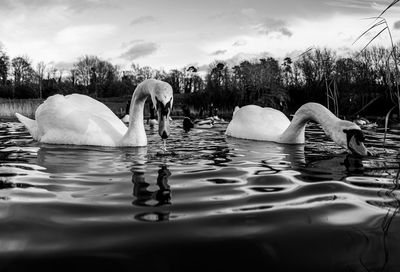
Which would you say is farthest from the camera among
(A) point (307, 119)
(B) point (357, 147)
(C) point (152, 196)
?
(A) point (307, 119)

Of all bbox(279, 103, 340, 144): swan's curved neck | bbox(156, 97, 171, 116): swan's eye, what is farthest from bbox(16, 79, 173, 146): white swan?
bbox(279, 103, 340, 144): swan's curved neck

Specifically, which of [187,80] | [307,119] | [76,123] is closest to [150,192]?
[76,123]

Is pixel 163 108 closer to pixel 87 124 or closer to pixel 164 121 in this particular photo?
pixel 164 121

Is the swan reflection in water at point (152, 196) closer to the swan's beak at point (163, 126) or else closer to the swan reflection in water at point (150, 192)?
the swan reflection in water at point (150, 192)

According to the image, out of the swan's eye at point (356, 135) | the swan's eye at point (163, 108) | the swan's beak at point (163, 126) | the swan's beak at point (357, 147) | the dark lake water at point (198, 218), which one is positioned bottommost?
the dark lake water at point (198, 218)

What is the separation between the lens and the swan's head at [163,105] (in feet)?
13.9

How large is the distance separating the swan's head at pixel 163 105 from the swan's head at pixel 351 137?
2.19 meters

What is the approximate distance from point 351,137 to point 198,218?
10.6 feet

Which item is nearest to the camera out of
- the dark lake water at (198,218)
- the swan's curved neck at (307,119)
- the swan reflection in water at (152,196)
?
the dark lake water at (198,218)

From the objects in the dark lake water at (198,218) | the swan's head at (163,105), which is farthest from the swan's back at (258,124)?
the dark lake water at (198,218)

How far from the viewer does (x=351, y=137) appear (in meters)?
4.67

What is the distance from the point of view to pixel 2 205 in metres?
2.35

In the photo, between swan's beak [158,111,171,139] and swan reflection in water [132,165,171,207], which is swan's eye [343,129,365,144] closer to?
swan's beak [158,111,171,139]

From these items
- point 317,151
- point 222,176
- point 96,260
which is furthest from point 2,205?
point 317,151
